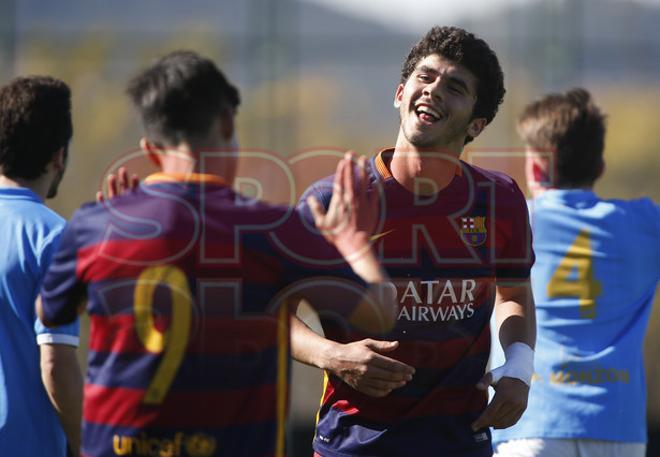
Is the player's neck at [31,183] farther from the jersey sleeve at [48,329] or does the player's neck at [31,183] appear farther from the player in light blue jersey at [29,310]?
the jersey sleeve at [48,329]

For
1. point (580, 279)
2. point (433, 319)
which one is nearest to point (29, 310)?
point (433, 319)

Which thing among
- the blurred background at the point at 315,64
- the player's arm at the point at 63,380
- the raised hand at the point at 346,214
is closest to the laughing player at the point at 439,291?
the raised hand at the point at 346,214

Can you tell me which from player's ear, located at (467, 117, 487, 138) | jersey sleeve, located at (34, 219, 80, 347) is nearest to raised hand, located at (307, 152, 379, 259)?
player's ear, located at (467, 117, 487, 138)

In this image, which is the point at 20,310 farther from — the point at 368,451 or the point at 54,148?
the point at 368,451

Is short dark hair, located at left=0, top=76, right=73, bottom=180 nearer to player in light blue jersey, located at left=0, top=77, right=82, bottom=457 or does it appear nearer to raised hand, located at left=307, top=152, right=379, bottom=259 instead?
player in light blue jersey, located at left=0, top=77, right=82, bottom=457

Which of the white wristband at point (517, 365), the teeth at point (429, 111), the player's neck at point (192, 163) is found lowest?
the white wristband at point (517, 365)

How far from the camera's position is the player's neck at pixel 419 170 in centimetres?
338

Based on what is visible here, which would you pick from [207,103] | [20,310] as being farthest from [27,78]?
[207,103]

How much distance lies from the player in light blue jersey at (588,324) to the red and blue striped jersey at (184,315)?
1.72 m

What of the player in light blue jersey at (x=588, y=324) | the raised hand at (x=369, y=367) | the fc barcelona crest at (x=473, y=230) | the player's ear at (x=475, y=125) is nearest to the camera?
the raised hand at (x=369, y=367)

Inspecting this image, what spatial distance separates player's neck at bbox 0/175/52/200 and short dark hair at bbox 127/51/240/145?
990mm

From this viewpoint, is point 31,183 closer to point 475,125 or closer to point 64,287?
point 64,287

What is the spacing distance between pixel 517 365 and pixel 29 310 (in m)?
1.46

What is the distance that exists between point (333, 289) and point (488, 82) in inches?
42.1
